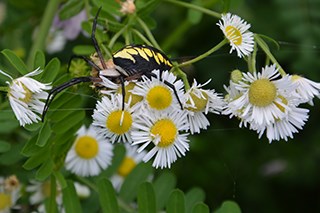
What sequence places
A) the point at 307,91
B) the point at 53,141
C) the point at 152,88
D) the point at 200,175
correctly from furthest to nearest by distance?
1. the point at 200,175
2. the point at 53,141
3. the point at 307,91
4. the point at 152,88

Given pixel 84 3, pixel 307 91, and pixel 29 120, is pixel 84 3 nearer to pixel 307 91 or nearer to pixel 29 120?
pixel 29 120

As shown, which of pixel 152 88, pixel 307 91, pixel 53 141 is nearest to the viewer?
pixel 152 88

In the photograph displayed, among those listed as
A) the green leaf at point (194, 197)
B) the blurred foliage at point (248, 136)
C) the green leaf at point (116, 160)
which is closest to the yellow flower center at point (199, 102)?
the green leaf at point (194, 197)

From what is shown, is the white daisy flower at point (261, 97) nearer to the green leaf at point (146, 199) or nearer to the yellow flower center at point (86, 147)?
the green leaf at point (146, 199)

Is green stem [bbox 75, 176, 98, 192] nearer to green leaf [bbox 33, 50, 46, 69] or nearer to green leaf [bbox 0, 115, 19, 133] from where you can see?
green leaf [bbox 0, 115, 19, 133]

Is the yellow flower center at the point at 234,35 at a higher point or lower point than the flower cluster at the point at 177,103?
higher

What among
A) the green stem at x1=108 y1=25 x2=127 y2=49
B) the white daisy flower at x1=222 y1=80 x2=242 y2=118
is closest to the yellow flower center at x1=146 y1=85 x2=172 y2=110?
the white daisy flower at x1=222 y1=80 x2=242 y2=118

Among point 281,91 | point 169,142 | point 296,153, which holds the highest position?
point 296,153

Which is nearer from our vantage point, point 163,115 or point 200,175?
point 163,115

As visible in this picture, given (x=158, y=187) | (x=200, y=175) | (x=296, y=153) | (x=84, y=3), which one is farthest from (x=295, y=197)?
(x=84, y=3)
